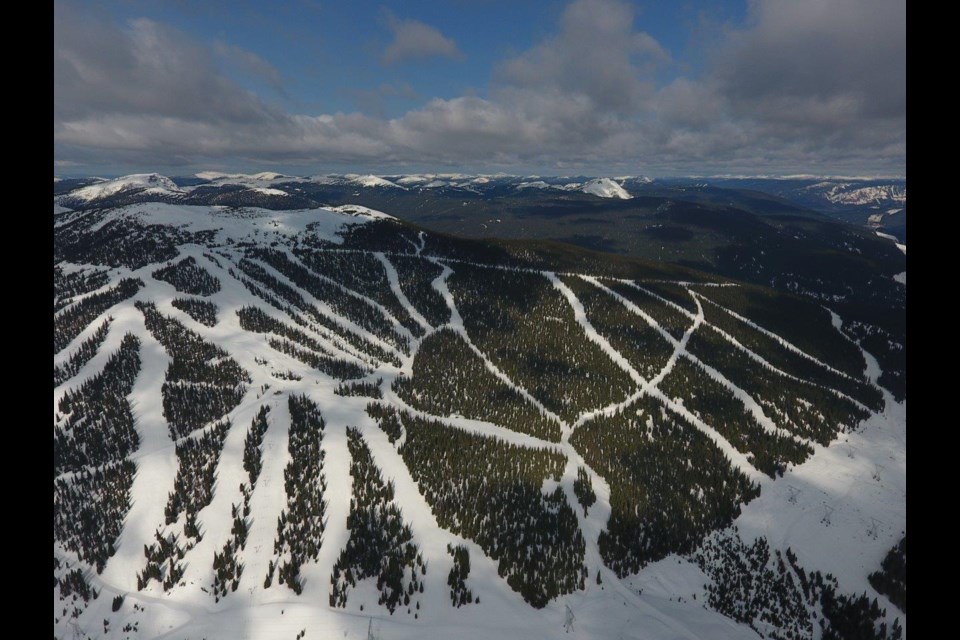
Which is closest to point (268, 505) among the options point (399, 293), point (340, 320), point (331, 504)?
point (331, 504)

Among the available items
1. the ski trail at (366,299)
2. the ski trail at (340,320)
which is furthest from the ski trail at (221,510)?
the ski trail at (366,299)

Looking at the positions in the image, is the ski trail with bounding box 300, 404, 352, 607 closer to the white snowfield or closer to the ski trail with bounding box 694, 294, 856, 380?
the white snowfield

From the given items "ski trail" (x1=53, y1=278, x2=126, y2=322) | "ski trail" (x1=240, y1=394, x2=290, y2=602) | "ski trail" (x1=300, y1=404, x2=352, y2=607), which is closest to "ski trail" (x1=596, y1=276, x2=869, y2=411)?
"ski trail" (x1=300, y1=404, x2=352, y2=607)

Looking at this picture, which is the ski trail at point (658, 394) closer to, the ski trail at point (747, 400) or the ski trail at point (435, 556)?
the ski trail at point (747, 400)

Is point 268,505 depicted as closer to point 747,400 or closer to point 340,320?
point 340,320

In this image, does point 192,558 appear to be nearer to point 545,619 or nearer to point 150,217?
point 545,619
